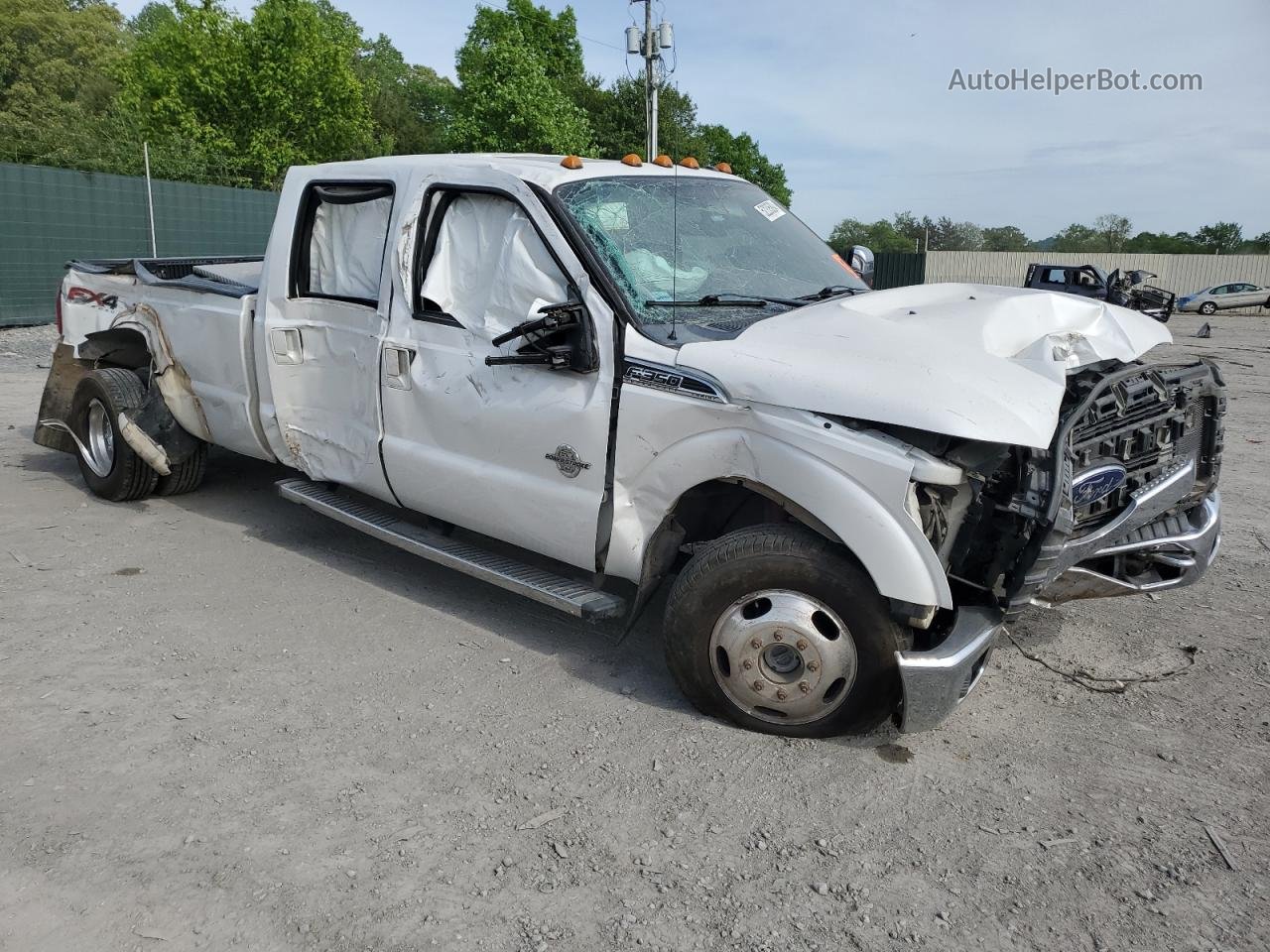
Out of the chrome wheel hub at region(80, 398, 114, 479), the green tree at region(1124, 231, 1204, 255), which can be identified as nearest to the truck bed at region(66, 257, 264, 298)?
the chrome wheel hub at region(80, 398, 114, 479)

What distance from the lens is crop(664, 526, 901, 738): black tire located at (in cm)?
335

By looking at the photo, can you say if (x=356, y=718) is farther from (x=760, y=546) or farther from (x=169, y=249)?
(x=169, y=249)

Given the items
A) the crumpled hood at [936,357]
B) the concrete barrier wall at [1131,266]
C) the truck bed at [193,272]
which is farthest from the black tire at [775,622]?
the concrete barrier wall at [1131,266]

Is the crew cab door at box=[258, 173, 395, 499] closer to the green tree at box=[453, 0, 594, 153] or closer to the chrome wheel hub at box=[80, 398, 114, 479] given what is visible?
the chrome wheel hub at box=[80, 398, 114, 479]

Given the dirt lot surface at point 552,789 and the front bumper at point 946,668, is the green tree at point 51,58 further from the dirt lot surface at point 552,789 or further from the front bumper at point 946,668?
the front bumper at point 946,668

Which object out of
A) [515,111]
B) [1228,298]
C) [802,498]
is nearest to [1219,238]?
[1228,298]

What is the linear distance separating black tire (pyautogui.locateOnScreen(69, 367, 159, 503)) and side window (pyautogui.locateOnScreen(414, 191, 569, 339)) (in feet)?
8.77

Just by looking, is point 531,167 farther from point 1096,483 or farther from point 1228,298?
point 1228,298

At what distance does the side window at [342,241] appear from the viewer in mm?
4840

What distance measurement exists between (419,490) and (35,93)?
53.5m

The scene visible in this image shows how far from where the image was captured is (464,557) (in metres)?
4.43

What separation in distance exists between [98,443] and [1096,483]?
590cm

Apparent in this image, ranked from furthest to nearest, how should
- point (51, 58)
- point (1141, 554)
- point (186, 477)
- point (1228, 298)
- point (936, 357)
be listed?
point (51, 58) → point (1228, 298) → point (186, 477) → point (1141, 554) → point (936, 357)

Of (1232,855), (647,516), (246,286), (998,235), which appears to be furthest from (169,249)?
(998,235)
